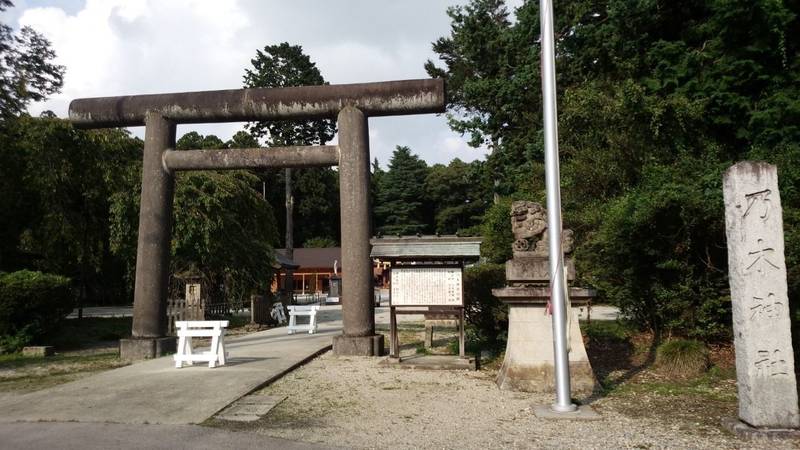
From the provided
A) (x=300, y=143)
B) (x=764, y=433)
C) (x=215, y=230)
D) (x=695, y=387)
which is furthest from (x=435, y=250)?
(x=300, y=143)

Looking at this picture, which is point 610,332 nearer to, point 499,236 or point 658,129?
point 499,236

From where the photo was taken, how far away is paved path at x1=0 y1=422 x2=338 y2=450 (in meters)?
4.71

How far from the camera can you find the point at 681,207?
8.96m

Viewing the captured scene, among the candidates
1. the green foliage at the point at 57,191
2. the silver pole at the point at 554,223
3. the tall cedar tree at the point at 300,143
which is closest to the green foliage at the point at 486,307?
the silver pole at the point at 554,223

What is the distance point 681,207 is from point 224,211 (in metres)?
14.8

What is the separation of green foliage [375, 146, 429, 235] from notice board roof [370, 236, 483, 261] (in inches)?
1819

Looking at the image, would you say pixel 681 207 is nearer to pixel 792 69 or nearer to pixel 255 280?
pixel 792 69

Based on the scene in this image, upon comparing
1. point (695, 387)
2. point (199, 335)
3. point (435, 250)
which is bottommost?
point (695, 387)

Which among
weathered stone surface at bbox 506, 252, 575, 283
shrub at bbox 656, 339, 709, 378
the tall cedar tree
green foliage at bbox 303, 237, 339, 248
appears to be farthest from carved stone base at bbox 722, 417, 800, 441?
green foliage at bbox 303, 237, 339, 248

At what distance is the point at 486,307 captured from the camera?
1015 cm

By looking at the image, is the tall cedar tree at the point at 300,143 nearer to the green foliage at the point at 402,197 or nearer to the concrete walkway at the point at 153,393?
the green foliage at the point at 402,197

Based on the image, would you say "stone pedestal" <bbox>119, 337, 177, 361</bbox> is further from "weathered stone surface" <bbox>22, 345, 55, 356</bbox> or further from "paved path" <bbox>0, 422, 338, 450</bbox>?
"paved path" <bbox>0, 422, 338, 450</bbox>

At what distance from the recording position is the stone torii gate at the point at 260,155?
9.65 m

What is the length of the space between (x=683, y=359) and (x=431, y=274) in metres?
4.02
